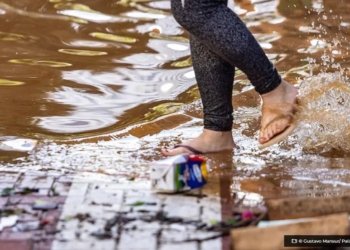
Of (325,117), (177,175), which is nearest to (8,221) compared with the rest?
(177,175)

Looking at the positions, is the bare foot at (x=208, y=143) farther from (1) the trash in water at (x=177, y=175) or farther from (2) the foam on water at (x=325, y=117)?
(1) the trash in water at (x=177, y=175)

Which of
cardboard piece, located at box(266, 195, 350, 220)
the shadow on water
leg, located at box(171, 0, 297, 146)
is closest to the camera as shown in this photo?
cardboard piece, located at box(266, 195, 350, 220)

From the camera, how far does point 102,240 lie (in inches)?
101

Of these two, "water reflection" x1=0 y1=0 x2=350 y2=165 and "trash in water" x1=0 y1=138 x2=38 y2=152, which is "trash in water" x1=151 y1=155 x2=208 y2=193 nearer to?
"water reflection" x1=0 y1=0 x2=350 y2=165

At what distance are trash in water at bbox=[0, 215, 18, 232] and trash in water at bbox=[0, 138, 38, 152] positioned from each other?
107 centimetres

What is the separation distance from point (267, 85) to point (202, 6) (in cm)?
43

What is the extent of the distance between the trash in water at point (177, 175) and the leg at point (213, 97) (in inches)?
25.1

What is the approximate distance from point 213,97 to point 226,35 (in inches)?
14.0

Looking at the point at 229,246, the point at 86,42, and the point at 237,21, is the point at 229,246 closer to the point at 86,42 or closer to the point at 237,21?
the point at 237,21

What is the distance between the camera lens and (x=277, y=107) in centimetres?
359

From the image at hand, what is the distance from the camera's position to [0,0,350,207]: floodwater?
11.6 feet

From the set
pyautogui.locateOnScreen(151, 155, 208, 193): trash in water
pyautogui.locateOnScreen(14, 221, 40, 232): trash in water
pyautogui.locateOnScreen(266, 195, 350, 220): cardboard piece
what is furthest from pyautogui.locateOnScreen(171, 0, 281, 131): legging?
pyautogui.locateOnScreen(14, 221, 40, 232): trash in water

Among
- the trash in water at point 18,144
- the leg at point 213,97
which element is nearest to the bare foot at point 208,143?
the leg at point 213,97

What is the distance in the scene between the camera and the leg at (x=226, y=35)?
3361 mm
